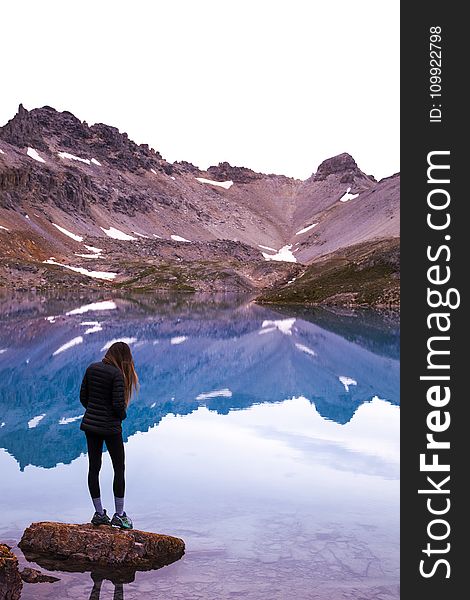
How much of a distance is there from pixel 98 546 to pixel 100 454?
1.92m

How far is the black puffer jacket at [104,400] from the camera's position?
14.4 metres

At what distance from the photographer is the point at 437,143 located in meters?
16.3

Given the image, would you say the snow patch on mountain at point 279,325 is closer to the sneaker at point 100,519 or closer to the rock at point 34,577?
the sneaker at point 100,519

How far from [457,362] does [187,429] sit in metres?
19.5

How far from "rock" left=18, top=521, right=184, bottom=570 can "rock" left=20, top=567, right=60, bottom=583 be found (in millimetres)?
703

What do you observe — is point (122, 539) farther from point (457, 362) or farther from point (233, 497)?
point (457, 362)

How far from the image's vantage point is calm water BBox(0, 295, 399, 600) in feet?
47.2

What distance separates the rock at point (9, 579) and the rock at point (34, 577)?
68cm

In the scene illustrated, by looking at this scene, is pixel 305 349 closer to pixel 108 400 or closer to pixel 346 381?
pixel 346 381

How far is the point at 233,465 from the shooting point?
2473 cm

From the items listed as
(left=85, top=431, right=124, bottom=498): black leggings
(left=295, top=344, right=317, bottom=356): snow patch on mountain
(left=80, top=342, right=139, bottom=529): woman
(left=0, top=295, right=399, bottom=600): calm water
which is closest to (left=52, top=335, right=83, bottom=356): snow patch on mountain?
(left=0, top=295, right=399, bottom=600): calm water

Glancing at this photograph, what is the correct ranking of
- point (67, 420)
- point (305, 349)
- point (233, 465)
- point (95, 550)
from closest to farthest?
1. point (95, 550)
2. point (233, 465)
3. point (67, 420)
4. point (305, 349)

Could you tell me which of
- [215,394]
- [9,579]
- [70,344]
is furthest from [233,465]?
[70,344]

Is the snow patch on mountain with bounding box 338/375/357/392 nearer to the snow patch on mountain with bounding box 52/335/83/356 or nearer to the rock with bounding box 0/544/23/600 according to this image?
the snow patch on mountain with bounding box 52/335/83/356
